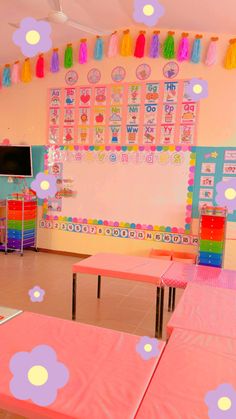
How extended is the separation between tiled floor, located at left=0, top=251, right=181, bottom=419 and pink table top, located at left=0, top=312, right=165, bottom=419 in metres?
1.35

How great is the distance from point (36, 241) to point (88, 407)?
16.4 ft

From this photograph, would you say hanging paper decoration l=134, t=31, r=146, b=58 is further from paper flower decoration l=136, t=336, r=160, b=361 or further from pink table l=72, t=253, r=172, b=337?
paper flower decoration l=136, t=336, r=160, b=361

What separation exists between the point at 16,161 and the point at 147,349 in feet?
15.9

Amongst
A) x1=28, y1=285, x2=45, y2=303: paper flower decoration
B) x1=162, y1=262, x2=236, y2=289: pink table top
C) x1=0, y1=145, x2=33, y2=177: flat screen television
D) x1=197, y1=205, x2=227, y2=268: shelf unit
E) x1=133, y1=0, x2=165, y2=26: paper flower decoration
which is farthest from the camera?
x1=0, y1=145, x2=33, y2=177: flat screen television

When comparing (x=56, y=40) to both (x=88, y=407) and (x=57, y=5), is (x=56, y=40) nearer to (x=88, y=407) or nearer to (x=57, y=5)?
(x=57, y=5)

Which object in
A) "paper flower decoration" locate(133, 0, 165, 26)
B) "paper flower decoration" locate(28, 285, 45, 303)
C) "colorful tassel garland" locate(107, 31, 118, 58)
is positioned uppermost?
"colorful tassel garland" locate(107, 31, 118, 58)

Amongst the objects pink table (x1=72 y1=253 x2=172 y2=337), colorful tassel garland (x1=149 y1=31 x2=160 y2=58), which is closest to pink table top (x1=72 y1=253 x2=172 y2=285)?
pink table (x1=72 y1=253 x2=172 y2=337)

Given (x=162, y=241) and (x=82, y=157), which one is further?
(x=82, y=157)

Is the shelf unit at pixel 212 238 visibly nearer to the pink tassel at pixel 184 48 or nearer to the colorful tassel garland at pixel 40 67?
the pink tassel at pixel 184 48

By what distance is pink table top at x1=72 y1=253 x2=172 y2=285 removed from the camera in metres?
2.85

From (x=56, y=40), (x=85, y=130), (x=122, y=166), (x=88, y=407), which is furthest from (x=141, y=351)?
(x=56, y=40)

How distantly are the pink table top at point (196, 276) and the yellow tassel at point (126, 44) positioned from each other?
3395 millimetres

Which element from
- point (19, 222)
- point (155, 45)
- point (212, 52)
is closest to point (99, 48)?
point (155, 45)

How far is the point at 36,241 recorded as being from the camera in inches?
236
